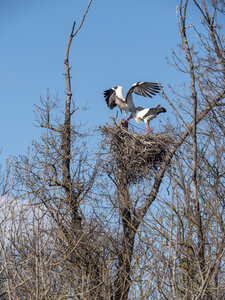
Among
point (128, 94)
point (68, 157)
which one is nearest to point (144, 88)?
point (128, 94)

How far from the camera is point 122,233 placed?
32.5 ft

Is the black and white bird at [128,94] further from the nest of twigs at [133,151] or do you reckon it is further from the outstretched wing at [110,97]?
the nest of twigs at [133,151]

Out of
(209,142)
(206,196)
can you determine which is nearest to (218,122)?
(209,142)

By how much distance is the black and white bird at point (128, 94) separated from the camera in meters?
12.0

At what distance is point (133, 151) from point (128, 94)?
2.23 metres

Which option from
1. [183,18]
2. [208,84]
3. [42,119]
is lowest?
[183,18]

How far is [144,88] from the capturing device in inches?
479

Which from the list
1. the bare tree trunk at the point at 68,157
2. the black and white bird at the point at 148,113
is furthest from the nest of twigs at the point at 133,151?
the black and white bird at the point at 148,113

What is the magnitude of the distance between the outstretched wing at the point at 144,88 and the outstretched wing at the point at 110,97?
1.28ft

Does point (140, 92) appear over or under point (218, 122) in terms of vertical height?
over

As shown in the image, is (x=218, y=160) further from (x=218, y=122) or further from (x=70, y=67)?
(x=70, y=67)

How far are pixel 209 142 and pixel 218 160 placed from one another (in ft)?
0.82

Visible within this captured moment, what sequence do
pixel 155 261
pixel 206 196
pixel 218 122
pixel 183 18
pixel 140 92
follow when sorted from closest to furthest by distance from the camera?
pixel 183 18 < pixel 155 261 < pixel 206 196 < pixel 218 122 < pixel 140 92

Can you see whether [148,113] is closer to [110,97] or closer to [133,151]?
[110,97]
